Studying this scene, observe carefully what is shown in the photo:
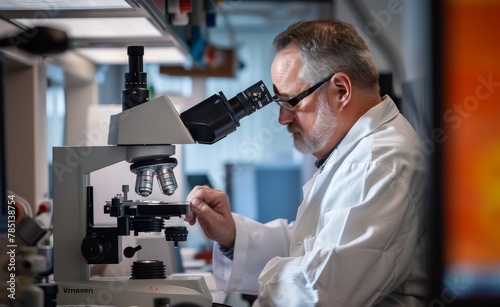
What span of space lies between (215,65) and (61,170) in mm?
2497

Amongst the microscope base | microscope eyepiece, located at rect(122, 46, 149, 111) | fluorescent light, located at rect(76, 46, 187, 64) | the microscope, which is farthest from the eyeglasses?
fluorescent light, located at rect(76, 46, 187, 64)

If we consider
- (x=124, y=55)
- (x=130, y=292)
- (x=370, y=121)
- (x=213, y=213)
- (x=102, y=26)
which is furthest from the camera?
(x=124, y=55)

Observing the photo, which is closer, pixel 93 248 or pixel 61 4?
pixel 93 248

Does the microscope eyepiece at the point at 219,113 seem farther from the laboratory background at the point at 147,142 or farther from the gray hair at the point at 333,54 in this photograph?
the gray hair at the point at 333,54

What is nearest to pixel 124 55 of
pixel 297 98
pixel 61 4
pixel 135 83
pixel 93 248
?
pixel 61 4

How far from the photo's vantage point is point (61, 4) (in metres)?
1.59

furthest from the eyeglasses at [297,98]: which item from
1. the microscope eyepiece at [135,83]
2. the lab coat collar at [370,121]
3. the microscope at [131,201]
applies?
the microscope eyepiece at [135,83]

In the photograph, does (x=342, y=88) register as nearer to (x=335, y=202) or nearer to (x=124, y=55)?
(x=335, y=202)

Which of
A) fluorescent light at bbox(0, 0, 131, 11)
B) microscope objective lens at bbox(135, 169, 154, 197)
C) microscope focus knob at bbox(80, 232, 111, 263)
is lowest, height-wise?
Answer: microscope focus knob at bbox(80, 232, 111, 263)

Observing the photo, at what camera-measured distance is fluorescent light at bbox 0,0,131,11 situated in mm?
1550

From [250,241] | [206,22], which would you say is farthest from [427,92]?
[206,22]

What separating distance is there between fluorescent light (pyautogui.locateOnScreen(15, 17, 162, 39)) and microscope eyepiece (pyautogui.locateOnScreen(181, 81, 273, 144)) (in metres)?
0.50

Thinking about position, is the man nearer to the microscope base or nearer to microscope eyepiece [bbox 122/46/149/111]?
the microscope base

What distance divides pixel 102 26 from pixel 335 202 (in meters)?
0.97
